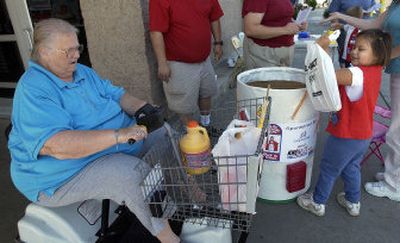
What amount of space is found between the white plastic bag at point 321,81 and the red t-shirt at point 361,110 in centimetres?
15

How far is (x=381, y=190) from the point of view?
301cm

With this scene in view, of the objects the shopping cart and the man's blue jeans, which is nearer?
the shopping cart

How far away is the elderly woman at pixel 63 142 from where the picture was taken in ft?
5.71

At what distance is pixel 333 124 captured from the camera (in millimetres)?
2480

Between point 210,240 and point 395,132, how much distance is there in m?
1.85

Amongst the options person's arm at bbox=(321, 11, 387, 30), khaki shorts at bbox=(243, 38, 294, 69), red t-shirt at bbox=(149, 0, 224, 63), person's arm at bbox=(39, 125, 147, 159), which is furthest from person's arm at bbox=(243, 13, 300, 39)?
person's arm at bbox=(39, 125, 147, 159)

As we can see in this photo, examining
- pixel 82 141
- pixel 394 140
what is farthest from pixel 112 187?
pixel 394 140

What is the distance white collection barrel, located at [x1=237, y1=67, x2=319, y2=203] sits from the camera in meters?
2.44

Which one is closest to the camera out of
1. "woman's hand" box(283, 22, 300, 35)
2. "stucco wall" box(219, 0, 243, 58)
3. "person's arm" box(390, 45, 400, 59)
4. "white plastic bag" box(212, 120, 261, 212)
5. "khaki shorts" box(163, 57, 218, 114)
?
"white plastic bag" box(212, 120, 261, 212)

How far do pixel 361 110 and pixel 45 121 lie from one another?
1991 mm

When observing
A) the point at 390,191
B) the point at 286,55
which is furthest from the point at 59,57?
the point at 390,191

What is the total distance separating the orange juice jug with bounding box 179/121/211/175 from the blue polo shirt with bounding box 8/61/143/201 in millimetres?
431

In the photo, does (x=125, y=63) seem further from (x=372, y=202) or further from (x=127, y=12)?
(x=372, y=202)

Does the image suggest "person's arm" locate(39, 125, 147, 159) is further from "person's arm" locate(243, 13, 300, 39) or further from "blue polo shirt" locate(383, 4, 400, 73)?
"blue polo shirt" locate(383, 4, 400, 73)
